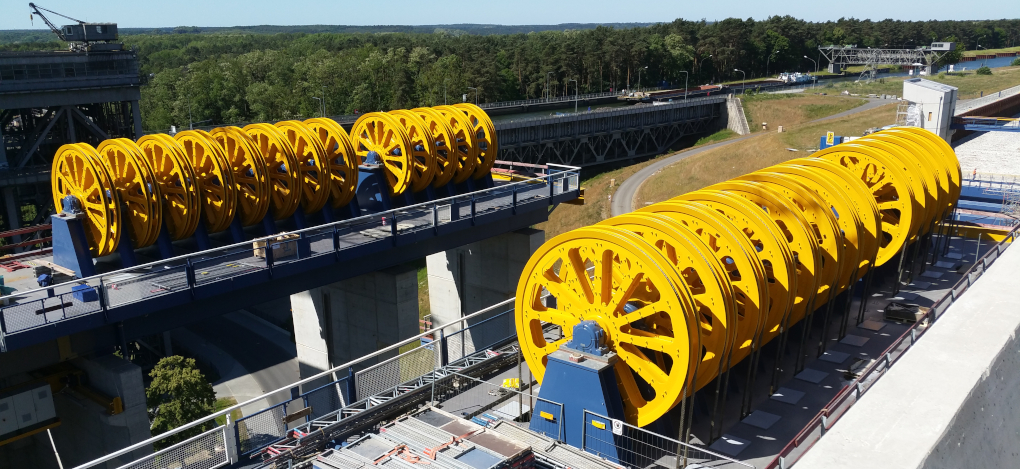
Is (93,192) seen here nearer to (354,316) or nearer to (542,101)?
(354,316)

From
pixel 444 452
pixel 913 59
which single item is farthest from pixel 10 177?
pixel 913 59

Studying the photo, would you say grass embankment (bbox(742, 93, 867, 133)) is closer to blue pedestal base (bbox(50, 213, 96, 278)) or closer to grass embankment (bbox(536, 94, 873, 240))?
grass embankment (bbox(536, 94, 873, 240))

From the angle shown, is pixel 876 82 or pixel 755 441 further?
pixel 876 82

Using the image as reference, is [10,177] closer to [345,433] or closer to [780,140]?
[345,433]

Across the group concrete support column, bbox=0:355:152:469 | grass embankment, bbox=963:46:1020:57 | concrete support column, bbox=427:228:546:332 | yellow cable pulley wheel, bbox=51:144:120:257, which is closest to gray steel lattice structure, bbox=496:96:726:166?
concrete support column, bbox=427:228:546:332

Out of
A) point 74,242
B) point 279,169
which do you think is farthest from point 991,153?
point 74,242

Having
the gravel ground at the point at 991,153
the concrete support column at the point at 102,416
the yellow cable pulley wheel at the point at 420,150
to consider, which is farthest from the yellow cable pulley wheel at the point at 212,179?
the gravel ground at the point at 991,153
